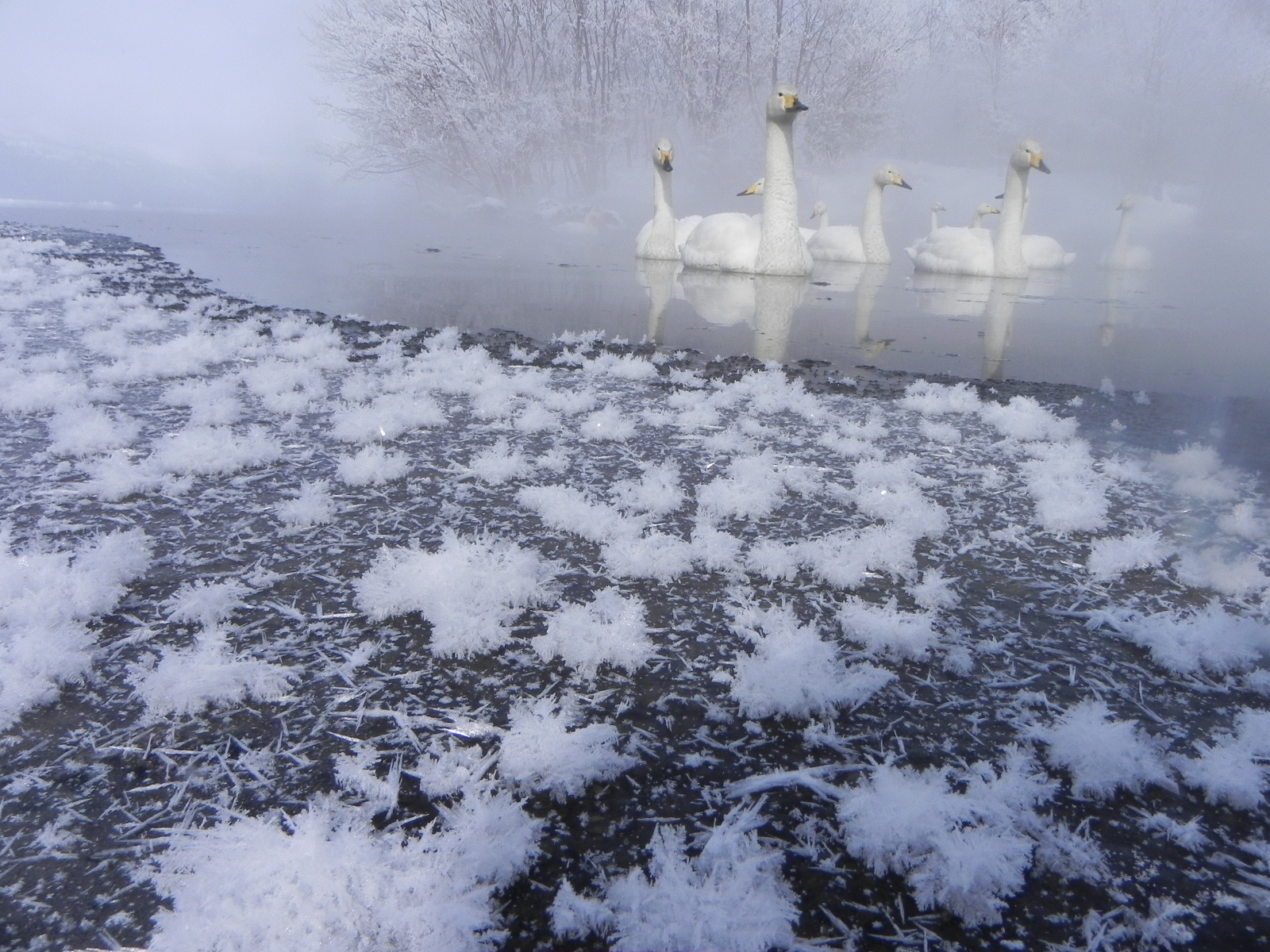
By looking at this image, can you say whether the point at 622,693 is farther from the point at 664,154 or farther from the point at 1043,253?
the point at 1043,253

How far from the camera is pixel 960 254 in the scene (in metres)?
14.4

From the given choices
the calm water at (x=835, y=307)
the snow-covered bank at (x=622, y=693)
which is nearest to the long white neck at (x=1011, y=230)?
the calm water at (x=835, y=307)

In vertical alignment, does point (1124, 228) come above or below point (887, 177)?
below

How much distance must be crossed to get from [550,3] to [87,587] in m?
37.3

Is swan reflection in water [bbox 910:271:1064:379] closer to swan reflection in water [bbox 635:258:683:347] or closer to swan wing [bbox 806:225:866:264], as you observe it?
swan wing [bbox 806:225:866:264]

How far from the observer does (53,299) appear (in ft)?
24.9

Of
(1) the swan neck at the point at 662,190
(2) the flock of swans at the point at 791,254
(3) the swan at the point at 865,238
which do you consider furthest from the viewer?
(3) the swan at the point at 865,238

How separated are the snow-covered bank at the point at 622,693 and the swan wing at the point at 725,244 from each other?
31.4 feet

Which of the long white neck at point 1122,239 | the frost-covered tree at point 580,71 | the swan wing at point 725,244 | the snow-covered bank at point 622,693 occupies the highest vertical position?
the frost-covered tree at point 580,71

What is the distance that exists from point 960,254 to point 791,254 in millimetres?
4523

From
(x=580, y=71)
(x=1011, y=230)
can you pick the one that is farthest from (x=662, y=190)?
(x=580, y=71)

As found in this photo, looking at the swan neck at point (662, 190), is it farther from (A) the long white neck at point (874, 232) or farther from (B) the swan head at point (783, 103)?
(A) the long white neck at point (874, 232)

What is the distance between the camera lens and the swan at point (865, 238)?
1520cm

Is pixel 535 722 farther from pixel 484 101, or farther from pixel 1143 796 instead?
pixel 484 101
